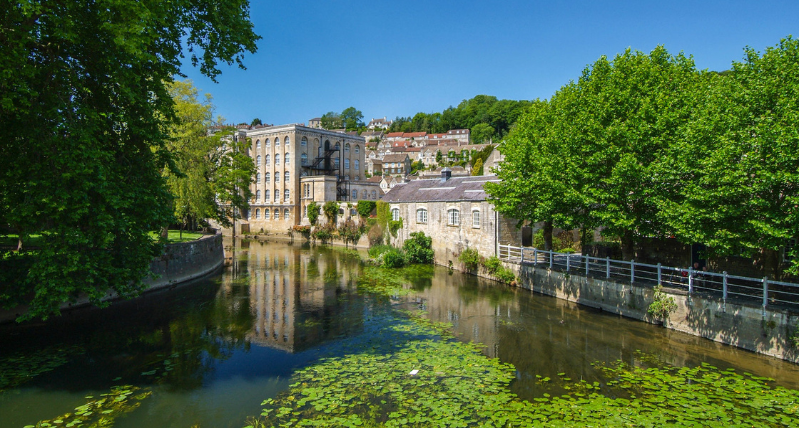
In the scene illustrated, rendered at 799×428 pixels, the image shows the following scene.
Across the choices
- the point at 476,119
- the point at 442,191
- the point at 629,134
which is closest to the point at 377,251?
the point at 442,191

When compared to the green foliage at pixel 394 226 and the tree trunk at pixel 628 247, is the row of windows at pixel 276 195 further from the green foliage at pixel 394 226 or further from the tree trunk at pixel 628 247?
the tree trunk at pixel 628 247

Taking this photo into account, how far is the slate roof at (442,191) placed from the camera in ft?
86.9

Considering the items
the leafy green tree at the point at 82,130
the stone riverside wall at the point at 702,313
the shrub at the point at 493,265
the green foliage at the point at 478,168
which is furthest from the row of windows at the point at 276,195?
the leafy green tree at the point at 82,130

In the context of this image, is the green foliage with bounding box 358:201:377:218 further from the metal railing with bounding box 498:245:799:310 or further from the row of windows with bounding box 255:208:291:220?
the metal railing with bounding box 498:245:799:310

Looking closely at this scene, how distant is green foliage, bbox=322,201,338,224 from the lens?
45.2 meters

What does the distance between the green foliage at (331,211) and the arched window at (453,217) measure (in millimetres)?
20111

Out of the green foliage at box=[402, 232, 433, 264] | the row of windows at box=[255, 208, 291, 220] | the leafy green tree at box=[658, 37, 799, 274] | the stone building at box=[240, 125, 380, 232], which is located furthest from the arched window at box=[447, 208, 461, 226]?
the row of windows at box=[255, 208, 291, 220]

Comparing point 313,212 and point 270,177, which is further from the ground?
point 270,177

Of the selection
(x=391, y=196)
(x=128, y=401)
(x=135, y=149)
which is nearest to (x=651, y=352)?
(x=128, y=401)

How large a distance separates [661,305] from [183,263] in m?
21.3

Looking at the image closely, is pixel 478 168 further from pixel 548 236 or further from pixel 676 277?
pixel 676 277

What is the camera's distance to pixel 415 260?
95.0ft

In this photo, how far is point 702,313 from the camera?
13.0 metres

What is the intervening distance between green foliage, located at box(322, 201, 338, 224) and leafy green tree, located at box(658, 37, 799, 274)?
3499 centimetres
